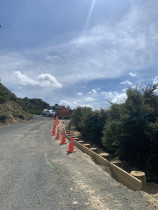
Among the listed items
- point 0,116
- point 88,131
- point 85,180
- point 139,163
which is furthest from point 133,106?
point 0,116

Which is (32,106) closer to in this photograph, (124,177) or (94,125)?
(94,125)

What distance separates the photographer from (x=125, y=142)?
7.81m

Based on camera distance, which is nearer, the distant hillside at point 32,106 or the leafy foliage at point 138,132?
the leafy foliage at point 138,132

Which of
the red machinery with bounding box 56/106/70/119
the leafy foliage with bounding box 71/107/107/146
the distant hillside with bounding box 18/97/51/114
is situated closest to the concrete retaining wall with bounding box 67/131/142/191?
the leafy foliage with bounding box 71/107/107/146

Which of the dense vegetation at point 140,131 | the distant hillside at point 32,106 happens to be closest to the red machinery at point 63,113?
the distant hillside at point 32,106

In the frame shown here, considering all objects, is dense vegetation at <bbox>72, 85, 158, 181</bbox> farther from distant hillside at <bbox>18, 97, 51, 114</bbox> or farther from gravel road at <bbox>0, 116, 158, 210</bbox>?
distant hillside at <bbox>18, 97, 51, 114</bbox>

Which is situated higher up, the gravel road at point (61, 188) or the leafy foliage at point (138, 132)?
the leafy foliage at point (138, 132)

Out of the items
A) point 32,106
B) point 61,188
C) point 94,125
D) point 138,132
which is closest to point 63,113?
point 94,125

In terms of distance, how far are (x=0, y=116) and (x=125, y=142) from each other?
2223cm

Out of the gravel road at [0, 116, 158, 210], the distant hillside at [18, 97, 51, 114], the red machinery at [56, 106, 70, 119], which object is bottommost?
the gravel road at [0, 116, 158, 210]

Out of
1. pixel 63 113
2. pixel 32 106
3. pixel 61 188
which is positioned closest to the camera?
pixel 61 188

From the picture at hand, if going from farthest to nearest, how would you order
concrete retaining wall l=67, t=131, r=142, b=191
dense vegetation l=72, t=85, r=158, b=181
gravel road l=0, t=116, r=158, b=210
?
dense vegetation l=72, t=85, r=158, b=181 → concrete retaining wall l=67, t=131, r=142, b=191 → gravel road l=0, t=116, r=158, b=210

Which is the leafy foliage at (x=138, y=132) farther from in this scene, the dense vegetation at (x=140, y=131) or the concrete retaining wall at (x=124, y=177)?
the concrete retaining wall at (x=124, y=177)

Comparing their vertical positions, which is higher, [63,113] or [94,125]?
[63,113]
